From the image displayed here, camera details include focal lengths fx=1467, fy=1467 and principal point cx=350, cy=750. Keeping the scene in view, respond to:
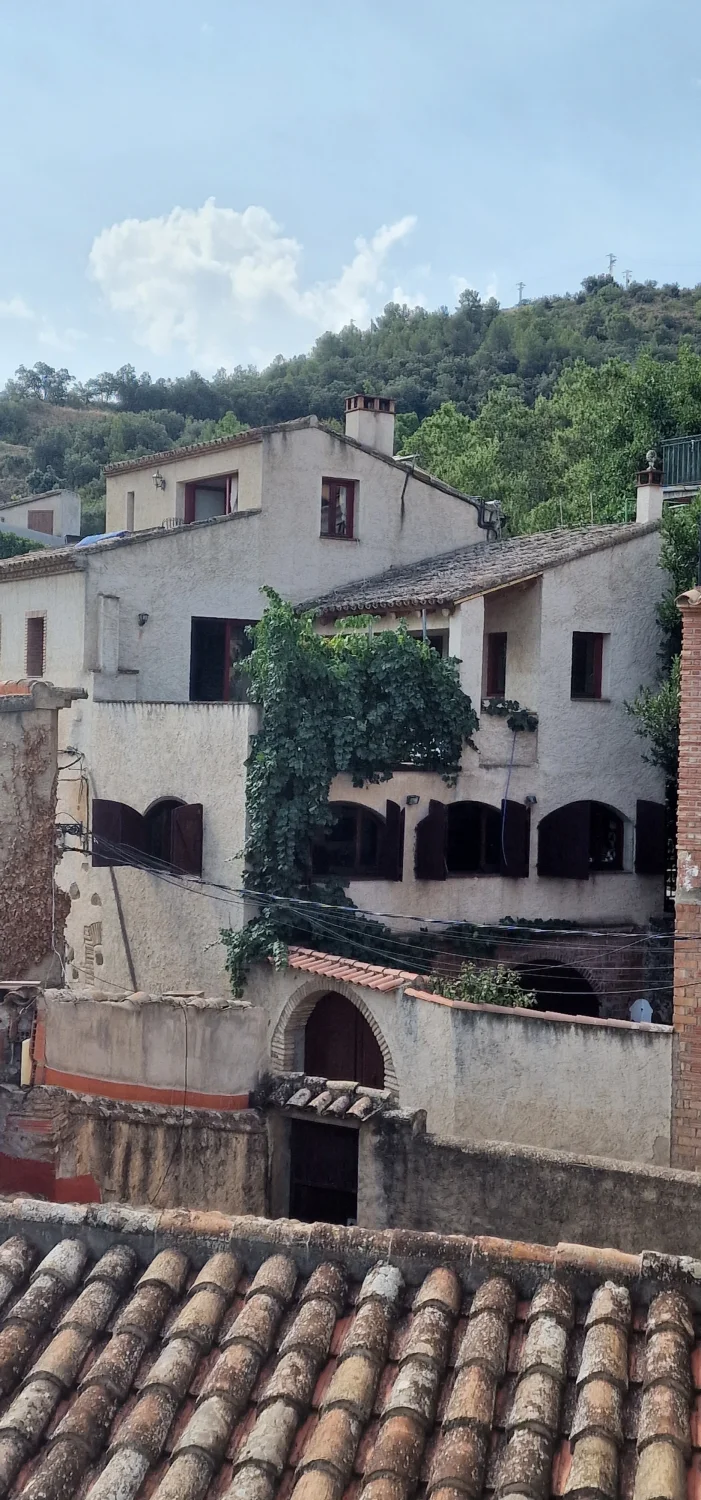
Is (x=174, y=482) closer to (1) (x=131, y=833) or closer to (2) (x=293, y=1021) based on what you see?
(1) (x=131, y=833)

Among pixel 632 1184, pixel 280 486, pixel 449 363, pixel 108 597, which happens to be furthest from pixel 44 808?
pixel 449 363

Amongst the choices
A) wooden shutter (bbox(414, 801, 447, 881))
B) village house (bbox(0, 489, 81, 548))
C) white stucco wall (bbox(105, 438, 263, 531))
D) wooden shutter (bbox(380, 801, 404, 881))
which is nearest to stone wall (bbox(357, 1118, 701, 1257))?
wooden shutter (bbox(380, 801, 404, 881))

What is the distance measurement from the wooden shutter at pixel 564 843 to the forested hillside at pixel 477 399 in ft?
33.7

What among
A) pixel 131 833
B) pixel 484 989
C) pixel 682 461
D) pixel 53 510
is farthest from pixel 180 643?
pixel 53 510

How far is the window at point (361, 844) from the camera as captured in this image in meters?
19.7

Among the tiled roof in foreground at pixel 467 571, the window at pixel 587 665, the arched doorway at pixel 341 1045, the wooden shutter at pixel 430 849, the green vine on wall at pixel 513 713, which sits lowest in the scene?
the arched doorway at pixel 341 1045

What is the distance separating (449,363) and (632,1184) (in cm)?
5805

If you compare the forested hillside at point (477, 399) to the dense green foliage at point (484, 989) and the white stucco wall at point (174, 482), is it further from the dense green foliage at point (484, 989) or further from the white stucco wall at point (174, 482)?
the dense green foliage at point (484, 989)

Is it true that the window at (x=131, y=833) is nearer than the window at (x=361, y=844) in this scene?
No

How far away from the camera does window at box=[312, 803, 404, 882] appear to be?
19.7 metres

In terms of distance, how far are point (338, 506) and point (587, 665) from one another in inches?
218

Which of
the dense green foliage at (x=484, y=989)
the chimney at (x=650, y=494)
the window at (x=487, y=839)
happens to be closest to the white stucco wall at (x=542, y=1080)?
the dense green foliage at (x=484, y=989)

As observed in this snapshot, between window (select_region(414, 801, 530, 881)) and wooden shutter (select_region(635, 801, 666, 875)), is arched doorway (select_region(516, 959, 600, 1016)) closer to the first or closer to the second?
window (select_region(414, 801, 530, 881))

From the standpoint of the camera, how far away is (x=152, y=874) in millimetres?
20844
